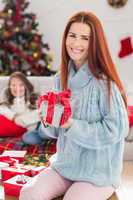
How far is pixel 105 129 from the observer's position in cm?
175

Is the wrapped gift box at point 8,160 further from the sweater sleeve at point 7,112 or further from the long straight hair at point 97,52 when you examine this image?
Result: the long straight hair at point 97,52

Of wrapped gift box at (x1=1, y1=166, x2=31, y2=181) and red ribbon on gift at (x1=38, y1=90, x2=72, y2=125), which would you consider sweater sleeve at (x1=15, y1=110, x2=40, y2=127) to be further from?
red ribbon on gift at (x1=38, y1=90, x2=72, y2=125)

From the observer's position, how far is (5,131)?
3.02 meters

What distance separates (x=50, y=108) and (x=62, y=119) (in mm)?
81

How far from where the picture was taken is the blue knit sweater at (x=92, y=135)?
1.75 metres

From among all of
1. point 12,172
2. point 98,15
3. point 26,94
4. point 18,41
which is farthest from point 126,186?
point 98,15

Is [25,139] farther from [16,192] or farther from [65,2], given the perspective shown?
[65,2]

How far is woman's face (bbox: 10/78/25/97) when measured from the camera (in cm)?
316

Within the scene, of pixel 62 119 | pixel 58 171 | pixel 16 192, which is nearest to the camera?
pixel 62 119

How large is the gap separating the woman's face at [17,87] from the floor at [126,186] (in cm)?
99

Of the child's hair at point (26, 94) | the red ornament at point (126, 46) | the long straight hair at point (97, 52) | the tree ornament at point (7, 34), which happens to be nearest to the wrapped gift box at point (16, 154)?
the child's hair at point (26, 94)

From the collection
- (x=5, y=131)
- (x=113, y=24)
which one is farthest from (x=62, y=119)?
(x=113, y=24)

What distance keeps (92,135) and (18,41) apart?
2.51 metres

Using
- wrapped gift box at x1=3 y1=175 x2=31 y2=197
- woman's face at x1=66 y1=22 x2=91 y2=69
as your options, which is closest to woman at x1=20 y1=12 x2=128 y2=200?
woman's face at x1=66 y1=22 x2=91 y2=69
